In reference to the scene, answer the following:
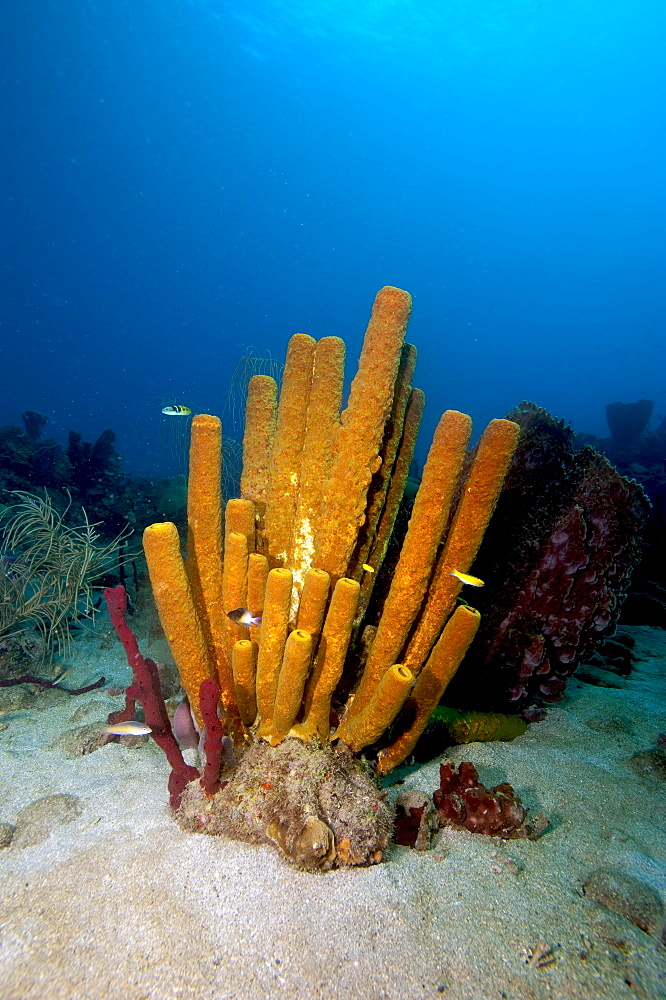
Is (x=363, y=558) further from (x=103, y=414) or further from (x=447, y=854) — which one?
(x=103, y=414)

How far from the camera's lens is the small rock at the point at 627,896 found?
1.90 m

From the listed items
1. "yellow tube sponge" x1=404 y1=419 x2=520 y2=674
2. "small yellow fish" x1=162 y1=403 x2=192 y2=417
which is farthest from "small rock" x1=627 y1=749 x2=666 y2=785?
"small yellow fish" x1=162 y1=403 x2=192 y2=417

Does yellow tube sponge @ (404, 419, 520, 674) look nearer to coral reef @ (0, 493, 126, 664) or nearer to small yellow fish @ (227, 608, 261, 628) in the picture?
small yellow fish @ (227, 608, 261, 628)

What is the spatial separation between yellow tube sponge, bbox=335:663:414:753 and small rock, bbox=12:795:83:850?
1.64 metres

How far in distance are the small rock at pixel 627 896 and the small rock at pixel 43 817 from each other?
2.76 meters

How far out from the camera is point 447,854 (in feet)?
7.39

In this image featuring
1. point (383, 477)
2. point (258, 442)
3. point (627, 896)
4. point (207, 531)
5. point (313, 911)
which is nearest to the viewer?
point (313, 911)

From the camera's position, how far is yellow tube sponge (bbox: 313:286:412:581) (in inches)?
96.9

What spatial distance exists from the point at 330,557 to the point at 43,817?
219 centimetres

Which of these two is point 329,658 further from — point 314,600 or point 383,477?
point 383,477

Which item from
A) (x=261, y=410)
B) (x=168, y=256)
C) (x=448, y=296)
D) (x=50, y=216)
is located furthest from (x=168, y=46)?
(x=261, y=410)

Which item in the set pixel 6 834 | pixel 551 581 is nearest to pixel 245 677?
pixel 6 834

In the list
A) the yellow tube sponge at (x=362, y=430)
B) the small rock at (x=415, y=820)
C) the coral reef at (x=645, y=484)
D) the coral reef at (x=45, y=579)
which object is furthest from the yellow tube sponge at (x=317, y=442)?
the coral reef at (x=645, y=484)

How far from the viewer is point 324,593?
221cm
